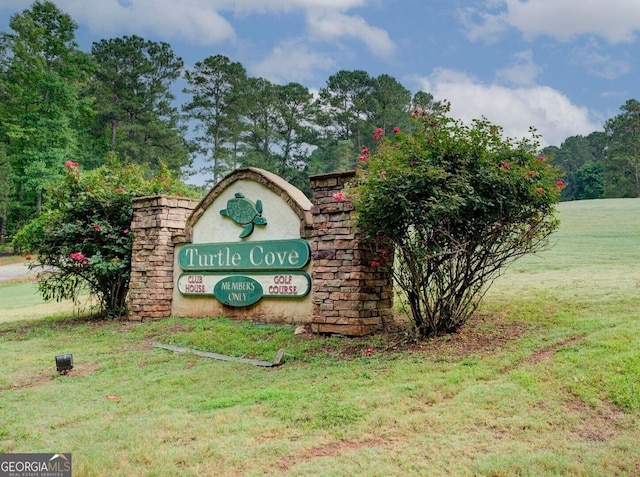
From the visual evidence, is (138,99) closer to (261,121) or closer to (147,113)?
(147,113)

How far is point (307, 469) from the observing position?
2.94 metres

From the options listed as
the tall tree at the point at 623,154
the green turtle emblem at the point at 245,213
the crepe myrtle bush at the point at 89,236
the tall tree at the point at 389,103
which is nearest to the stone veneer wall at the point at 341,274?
the green turtle emblem at the point at 245,213

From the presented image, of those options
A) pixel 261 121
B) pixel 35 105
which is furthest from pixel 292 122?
pixel 35 105

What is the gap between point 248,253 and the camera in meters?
7.84

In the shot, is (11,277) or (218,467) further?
(11,277)

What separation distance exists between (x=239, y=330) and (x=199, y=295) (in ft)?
5.58

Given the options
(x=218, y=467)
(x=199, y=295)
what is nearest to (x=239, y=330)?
(x=199, y=295)

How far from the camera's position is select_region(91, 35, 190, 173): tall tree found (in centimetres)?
3403

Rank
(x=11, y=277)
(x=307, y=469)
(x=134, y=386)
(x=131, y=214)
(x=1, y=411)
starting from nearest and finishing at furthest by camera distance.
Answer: (x=307, y=469)
(x=1, y=411)
(x=134, y=386)
(x=131, y=214)
(x=11, y=277)

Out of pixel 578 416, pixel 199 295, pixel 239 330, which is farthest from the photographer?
pixel 199 295

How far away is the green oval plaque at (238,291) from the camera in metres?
7.68

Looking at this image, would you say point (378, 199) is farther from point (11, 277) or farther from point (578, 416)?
point (11, 277)

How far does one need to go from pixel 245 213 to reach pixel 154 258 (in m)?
2.04

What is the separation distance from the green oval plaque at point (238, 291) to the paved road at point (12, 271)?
661 inches
